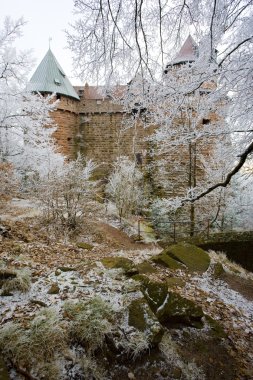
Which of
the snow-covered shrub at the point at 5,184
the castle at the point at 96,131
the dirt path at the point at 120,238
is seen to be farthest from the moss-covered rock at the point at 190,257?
the castle at the point at 96,131

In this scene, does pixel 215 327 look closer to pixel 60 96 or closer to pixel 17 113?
pixel 17 113

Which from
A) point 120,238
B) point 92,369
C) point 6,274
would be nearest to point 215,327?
point 92,369

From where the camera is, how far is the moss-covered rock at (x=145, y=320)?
272 cm

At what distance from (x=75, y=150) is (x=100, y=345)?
16521mm

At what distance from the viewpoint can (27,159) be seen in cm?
1162

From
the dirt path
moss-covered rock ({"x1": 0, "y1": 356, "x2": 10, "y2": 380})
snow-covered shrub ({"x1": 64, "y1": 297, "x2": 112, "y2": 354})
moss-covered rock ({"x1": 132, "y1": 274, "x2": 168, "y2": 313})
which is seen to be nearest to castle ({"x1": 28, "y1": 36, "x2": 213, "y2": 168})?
the dirt path

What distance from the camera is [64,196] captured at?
736cm

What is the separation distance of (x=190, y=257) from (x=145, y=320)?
3.06 metres

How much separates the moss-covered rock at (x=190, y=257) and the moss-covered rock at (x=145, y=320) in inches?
102

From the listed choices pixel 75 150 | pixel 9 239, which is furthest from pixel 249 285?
pixel 75 150

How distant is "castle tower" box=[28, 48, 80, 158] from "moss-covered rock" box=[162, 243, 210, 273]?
12.1 metres

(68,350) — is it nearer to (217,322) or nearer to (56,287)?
(56,287)

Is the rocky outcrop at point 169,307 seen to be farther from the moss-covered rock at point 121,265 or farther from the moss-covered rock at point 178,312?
the moss-covered rock at point 121,265

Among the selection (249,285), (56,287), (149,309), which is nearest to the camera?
(149,309)
